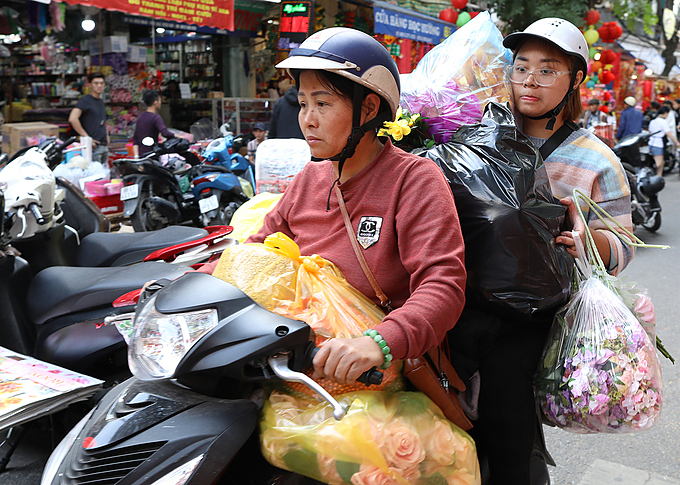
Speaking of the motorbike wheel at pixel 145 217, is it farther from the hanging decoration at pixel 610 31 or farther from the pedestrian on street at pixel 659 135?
the hanging decoration at pixel 610 31

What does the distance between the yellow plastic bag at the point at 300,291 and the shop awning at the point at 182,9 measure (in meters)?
6.40

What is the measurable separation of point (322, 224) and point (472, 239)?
0.44 meters

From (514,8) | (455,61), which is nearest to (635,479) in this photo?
(455,61)

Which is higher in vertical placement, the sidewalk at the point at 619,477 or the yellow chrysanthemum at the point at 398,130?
the yellow chrysanthemum at the point at 398,130

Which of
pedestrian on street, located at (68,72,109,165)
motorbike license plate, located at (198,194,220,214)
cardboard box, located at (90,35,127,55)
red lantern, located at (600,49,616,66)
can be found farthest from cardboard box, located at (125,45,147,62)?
red lantern, located at (600,49,616,66)

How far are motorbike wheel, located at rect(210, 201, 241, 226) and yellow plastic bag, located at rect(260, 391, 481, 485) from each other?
581 cm

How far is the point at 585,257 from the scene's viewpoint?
6.01 ft

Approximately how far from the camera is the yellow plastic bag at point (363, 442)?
1211 millimetres

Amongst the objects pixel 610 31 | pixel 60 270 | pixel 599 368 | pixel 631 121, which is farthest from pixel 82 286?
pixel 610 31

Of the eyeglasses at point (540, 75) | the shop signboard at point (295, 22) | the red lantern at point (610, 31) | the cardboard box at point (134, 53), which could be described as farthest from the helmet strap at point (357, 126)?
the red lantern at point (610, 31)

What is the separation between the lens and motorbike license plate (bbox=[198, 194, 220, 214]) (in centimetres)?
679

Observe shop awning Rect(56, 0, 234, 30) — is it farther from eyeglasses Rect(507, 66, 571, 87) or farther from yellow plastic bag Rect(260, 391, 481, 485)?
yellow plastic bag Rect(260, 391, 481, 485)

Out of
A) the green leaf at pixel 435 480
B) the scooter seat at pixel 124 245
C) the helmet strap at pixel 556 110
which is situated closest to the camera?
the green leaf at pixel 435 480

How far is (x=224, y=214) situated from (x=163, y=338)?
5.89 meters
